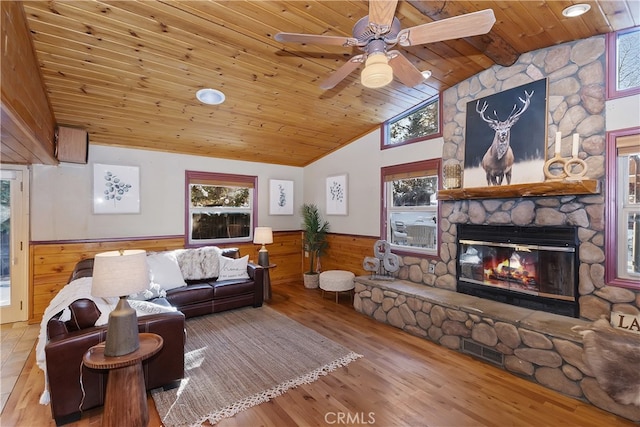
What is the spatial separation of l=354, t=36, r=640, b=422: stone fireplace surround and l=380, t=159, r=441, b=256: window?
48cm

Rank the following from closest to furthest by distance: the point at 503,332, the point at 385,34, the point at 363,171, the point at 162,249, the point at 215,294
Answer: the point at 385,34 → the point at 503,332 → the point at 215,294 → the point at 162,249 → the point at 363,171

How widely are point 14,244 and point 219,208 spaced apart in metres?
2.74

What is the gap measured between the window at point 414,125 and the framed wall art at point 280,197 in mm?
2358

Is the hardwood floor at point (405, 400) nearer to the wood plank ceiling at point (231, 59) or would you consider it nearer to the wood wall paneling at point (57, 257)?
the wood wall paneling at point (57, 257)

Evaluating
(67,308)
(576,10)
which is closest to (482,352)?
(576,10)

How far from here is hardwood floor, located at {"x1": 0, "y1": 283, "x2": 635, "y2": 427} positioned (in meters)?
2.14

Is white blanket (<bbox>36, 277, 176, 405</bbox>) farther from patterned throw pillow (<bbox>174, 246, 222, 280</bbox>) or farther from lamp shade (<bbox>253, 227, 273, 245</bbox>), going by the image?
lamp shade (<bbox>253, 227, 273, 245</bbox>)

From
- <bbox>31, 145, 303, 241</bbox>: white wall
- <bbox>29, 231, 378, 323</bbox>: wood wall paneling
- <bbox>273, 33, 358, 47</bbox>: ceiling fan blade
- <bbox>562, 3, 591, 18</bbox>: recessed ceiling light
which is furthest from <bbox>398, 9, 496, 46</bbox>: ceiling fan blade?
<bbox>31, 145, 303, 241</bbox>: white wall

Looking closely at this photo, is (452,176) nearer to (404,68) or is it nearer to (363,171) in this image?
(363,171)

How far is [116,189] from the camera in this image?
4414 mm

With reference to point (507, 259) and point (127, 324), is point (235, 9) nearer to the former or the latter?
point (127, 324)

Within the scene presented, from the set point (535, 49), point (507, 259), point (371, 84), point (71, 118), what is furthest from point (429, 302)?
point (71, 118)

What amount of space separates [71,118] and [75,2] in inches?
77.2

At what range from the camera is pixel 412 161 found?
14.3 feet
